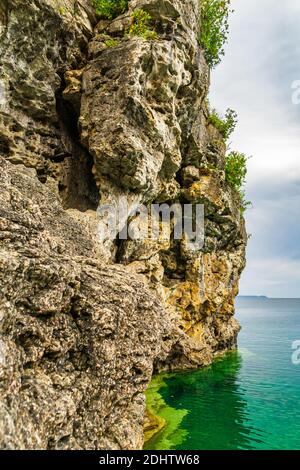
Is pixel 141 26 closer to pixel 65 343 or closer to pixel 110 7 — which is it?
pixel 110 7

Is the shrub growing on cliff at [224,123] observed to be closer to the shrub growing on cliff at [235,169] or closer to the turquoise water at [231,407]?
the shrub growing on cliff at [235,169]

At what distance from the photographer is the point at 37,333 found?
29.9ft

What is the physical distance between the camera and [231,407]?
73.8 feet

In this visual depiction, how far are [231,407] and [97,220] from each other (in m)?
14.9

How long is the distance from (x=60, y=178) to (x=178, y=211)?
49.1 feet

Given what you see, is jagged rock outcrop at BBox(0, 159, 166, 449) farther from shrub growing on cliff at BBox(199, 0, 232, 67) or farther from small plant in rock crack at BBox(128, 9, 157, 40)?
shrub growing on cliff at BBox(199, 0, 232, 67)

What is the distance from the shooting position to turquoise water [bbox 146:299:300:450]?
17016 mm

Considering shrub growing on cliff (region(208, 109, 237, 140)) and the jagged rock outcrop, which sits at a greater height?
shrub growing on cliff (region(208, 109, 237, 140))

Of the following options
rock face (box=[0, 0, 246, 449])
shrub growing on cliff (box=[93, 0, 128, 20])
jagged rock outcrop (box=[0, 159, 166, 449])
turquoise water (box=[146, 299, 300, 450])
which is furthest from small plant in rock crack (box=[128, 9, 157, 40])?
turquoise water (box=[146, 299, 300, 450])

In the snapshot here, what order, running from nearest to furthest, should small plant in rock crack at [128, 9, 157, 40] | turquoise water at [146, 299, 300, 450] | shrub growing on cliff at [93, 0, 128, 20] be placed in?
turquoise water at [146, 299, 300, 450] < small plant in rock crack at [128, 9, 157, 40] < shrub growing on cliff at [93, 0, 128, 20]

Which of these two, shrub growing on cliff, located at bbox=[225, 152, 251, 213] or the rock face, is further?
shrub growing on cliff, located at bbox=[225, 152, 251, 213]

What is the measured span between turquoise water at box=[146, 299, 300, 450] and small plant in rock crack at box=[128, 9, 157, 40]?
23.9 meters
